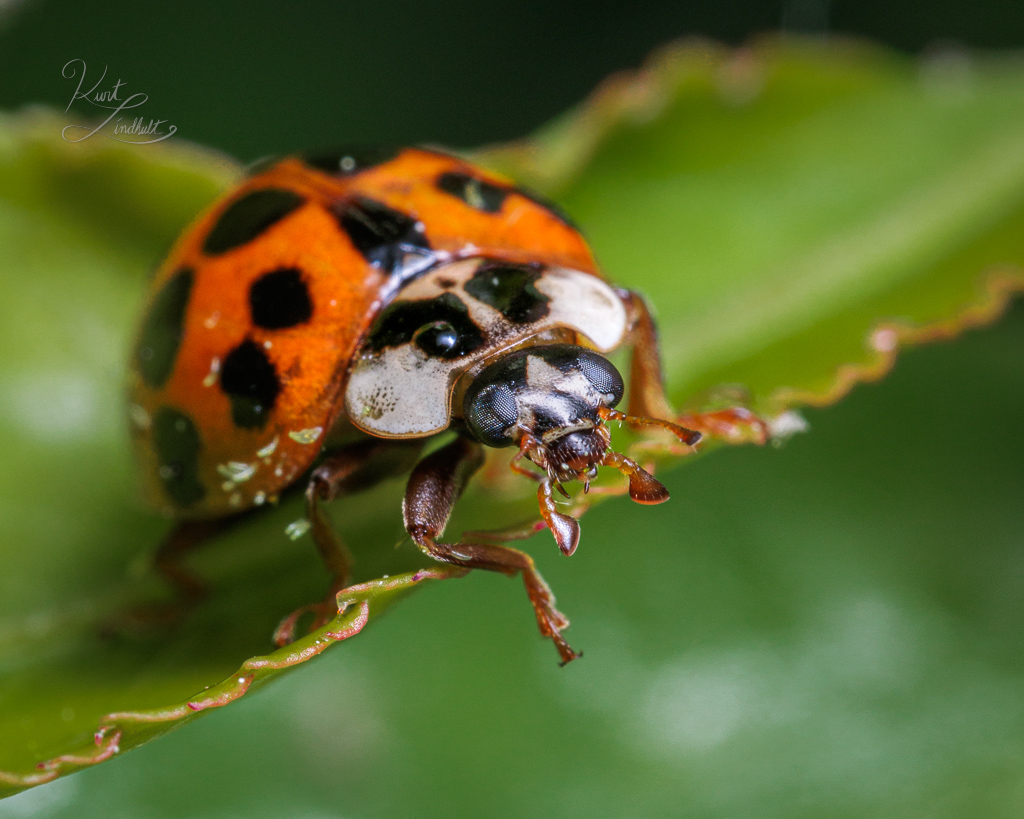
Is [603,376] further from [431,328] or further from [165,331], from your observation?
[165,331]

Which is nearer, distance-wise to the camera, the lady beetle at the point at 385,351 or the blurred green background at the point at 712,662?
the lady beetle at the point at 385,351

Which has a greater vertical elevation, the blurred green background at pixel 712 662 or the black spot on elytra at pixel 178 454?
the black spot on elytra at pixel 178 454

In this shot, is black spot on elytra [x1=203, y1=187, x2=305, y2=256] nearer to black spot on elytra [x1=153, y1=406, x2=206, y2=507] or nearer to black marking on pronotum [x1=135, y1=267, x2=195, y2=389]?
black marking on pronotum [x1=135, y1=267, x2=195, y2=389]

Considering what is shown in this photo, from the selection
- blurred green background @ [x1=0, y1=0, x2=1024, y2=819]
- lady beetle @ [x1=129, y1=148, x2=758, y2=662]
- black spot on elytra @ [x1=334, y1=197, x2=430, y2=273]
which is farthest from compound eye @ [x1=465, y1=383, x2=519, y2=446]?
blurred green background @ [x1=0, y1=0, x2=1024, y2=819]

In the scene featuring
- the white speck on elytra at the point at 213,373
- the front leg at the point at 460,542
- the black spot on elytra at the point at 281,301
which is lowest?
the front leg at the point at 460,542

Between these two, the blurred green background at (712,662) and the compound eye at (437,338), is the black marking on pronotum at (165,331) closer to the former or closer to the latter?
the compound eye at (437,338)

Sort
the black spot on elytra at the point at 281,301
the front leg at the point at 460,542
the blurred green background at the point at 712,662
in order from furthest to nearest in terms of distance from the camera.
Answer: the blurred green background at the point at 712,662 → the black spot on elytra at the point at 281,301 → the front leg at the point at 460,542

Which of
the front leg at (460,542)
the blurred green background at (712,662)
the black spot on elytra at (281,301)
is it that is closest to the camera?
the front leg at (460,542)

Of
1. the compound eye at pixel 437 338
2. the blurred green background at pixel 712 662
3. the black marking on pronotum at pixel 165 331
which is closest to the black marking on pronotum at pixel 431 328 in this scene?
the compound eye at pixel 437 338
